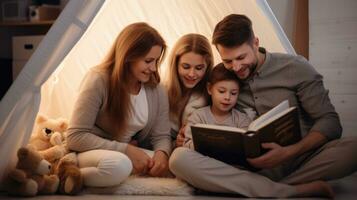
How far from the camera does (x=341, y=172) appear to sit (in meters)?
1.58

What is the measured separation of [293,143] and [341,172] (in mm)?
185

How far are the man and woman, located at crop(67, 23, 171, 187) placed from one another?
181 mm

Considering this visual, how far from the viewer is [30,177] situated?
5.08 ft

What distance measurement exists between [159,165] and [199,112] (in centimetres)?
26

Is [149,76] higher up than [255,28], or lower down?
lower down

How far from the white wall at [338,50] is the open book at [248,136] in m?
0.83

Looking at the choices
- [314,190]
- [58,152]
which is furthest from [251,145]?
[58,152]

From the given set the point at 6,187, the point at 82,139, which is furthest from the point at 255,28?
the point at 6,187

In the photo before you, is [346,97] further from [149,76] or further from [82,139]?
[82,139]

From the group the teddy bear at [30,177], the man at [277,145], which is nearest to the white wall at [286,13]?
the man at [277,145]

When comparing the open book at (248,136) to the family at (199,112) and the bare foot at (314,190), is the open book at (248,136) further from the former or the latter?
the bare foot at (314,190)

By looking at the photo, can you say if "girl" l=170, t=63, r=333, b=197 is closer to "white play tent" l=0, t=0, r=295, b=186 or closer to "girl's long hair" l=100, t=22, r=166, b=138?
"girl's long hair" l=100, t=22, r=166, b=138

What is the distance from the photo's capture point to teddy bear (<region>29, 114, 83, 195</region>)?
1.57m

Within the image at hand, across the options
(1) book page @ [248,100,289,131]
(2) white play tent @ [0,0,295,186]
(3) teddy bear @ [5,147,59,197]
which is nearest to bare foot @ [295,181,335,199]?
(1) book page @ [248,100,289,131]
